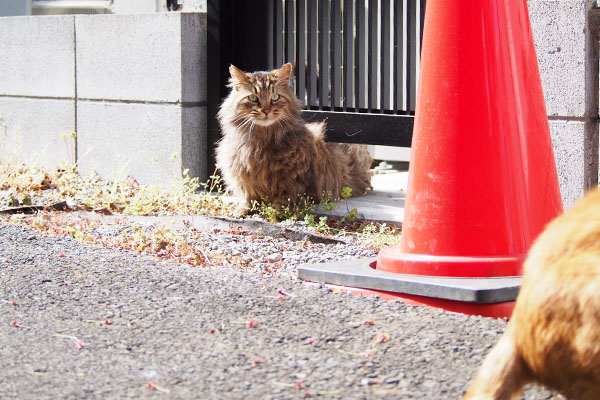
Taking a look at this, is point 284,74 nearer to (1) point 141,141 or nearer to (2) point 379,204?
(2) point 379,204

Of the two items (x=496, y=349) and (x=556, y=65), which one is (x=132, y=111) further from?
(x=496, y=349)

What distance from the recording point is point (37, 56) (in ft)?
29.3

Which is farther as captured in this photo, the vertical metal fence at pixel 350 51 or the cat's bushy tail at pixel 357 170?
the cat's bushy tail at pixel 357 170

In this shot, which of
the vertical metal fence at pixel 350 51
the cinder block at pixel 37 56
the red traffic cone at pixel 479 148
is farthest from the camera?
the cinder block at pixel 37 56

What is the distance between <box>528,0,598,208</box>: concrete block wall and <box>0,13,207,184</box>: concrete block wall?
316cm

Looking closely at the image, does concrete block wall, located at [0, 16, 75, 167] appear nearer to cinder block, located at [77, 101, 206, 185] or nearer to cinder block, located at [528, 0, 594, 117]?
cinder block, located at [77, 101, 206, 185]

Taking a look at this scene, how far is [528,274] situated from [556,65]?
3.34 metres

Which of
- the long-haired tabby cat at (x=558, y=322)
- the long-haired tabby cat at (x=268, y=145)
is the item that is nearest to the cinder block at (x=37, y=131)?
the long-haired tabby cat at (x=268, y=145)

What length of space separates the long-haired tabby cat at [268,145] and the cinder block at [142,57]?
45.3 inches

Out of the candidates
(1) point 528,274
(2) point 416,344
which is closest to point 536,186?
(2) point 416,344

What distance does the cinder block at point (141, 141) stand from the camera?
7730mm

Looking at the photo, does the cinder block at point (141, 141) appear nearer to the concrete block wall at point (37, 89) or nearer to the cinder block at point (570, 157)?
the concrete block wall at point (37, 89)

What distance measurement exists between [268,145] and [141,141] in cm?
198

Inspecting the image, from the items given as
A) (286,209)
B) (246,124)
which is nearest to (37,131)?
(246,124)
